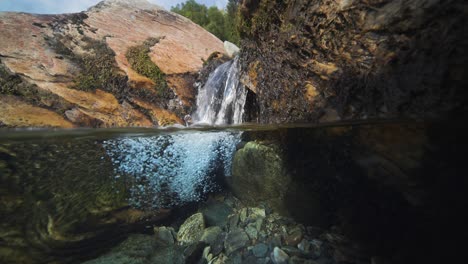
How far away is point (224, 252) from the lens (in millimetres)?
4805

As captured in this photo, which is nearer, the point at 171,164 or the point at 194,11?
the point at 171,164

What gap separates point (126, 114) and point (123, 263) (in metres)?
7.29

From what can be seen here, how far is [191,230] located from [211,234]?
67cm

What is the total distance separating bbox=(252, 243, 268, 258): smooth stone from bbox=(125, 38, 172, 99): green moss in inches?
368

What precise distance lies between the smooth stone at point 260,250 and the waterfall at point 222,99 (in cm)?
382

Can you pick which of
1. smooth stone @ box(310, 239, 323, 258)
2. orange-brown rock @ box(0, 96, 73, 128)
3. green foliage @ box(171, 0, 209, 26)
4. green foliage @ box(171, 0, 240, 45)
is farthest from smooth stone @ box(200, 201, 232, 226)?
green foliage @ box(171, 0, 209, 26)

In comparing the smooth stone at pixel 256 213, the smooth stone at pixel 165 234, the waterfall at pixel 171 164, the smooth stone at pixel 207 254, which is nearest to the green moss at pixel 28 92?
the waterfall at pixel 171 164

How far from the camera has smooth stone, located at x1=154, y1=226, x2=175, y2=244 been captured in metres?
5.79

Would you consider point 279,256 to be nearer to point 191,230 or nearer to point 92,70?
point 191,230

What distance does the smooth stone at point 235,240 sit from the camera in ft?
15.7

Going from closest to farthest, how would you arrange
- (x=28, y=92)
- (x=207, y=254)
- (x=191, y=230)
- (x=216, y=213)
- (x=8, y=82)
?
(x=207, y=254)
(x=191, y=230)
(x=216, y=213)
(x=8, y=82)
(x=28, y=92)

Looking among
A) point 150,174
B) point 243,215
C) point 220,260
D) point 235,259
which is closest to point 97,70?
point 150,174


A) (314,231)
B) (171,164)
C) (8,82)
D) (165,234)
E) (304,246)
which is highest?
(8,82)

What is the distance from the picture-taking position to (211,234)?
5.34 metres
